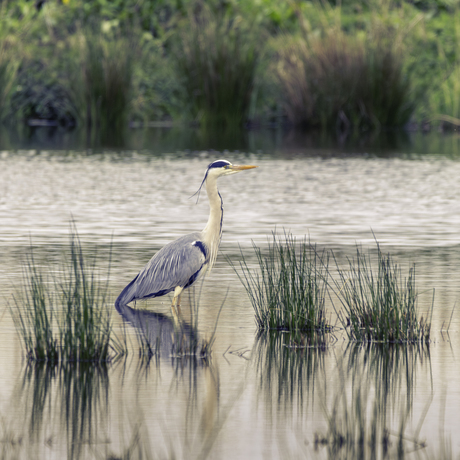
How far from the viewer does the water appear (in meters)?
4.15

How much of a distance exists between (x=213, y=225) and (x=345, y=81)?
56.4 ft

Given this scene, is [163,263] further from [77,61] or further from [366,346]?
[77,61]

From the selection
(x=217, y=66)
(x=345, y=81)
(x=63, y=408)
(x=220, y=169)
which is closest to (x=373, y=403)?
(x=63, y=408)

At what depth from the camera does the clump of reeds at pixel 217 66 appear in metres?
23.8

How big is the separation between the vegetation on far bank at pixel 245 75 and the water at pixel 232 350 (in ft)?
29.0

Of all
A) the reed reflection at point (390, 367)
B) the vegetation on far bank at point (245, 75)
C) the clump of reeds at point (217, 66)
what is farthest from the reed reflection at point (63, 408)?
the clump of reeds at point (217, 66)

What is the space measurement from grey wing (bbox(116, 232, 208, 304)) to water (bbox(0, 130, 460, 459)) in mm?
141

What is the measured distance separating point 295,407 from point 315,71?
64.6 ft

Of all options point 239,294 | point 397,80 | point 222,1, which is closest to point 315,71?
point 397,80

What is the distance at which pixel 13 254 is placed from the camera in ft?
27.5

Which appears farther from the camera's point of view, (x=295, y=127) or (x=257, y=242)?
(x=295, y=127)

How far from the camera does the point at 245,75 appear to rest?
2403 cm

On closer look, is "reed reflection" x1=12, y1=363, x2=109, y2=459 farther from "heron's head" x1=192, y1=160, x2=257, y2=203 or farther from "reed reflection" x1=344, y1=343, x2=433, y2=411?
"heron's head" x1=192, y1=160, x2=257, y2=203

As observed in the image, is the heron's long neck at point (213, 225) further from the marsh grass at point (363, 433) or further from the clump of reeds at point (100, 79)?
the clump of reeds at point (100, 79)
